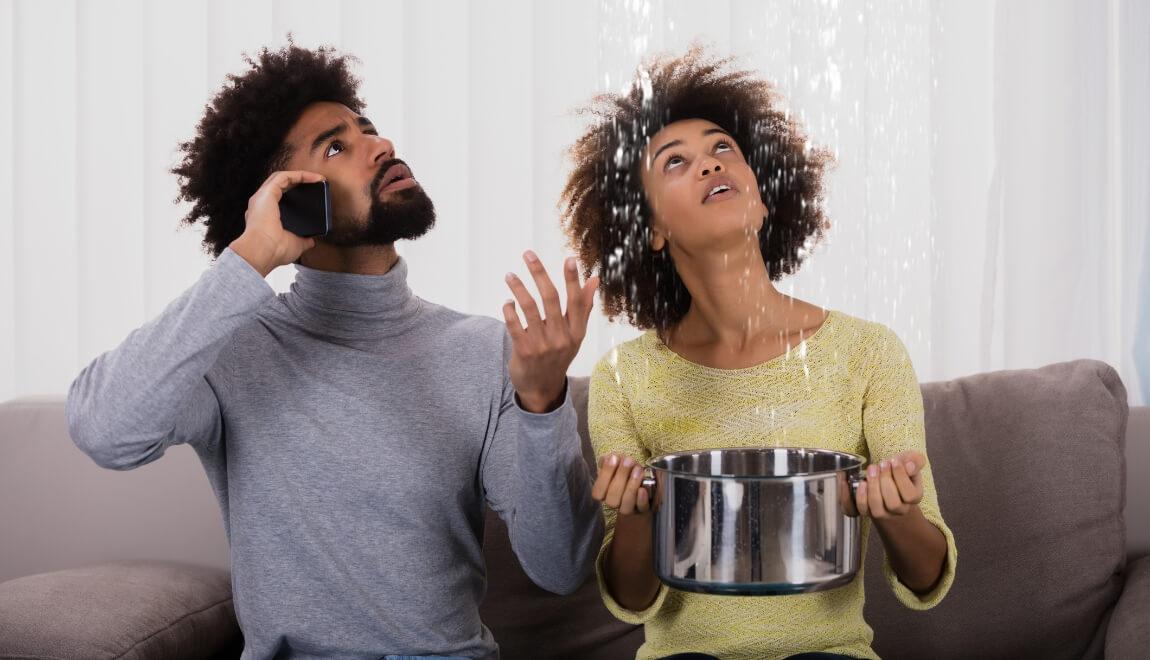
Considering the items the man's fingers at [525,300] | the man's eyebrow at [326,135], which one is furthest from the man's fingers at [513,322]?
the man's eyebrow at [326,135]

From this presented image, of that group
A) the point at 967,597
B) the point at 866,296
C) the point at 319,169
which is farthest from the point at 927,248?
Answer: the point at 319,169

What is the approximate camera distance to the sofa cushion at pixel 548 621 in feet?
5.71

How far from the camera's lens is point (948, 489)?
1.69 metres

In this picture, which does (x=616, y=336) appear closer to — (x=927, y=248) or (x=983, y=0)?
(x=927, y=248)

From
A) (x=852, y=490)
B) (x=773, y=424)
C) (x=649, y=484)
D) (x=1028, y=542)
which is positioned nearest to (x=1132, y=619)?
(x=1028, y=542)

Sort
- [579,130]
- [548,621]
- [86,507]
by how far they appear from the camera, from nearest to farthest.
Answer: [548,621] < [86,507] < [579,130]

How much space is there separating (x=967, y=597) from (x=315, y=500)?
0.93 metres

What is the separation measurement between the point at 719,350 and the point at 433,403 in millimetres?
375

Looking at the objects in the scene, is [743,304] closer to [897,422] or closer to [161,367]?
[897,422]

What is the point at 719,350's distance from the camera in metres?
1.50

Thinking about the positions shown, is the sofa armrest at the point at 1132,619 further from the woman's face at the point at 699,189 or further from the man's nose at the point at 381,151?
the man's nose at the point at 381,151

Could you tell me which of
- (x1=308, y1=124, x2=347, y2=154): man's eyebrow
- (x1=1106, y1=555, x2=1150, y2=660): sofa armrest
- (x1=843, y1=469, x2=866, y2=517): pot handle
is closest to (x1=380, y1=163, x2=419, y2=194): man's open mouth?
(x1=308, y1=124, x2=347, y2=154): man's eyebrow

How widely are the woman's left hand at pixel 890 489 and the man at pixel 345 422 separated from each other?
33cm

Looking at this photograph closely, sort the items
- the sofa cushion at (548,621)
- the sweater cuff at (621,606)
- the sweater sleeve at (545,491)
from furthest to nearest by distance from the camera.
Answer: the sofa cushion at (548,621) < the sweater cuff at (621,606) < the sweater sleeve at (545,491)
